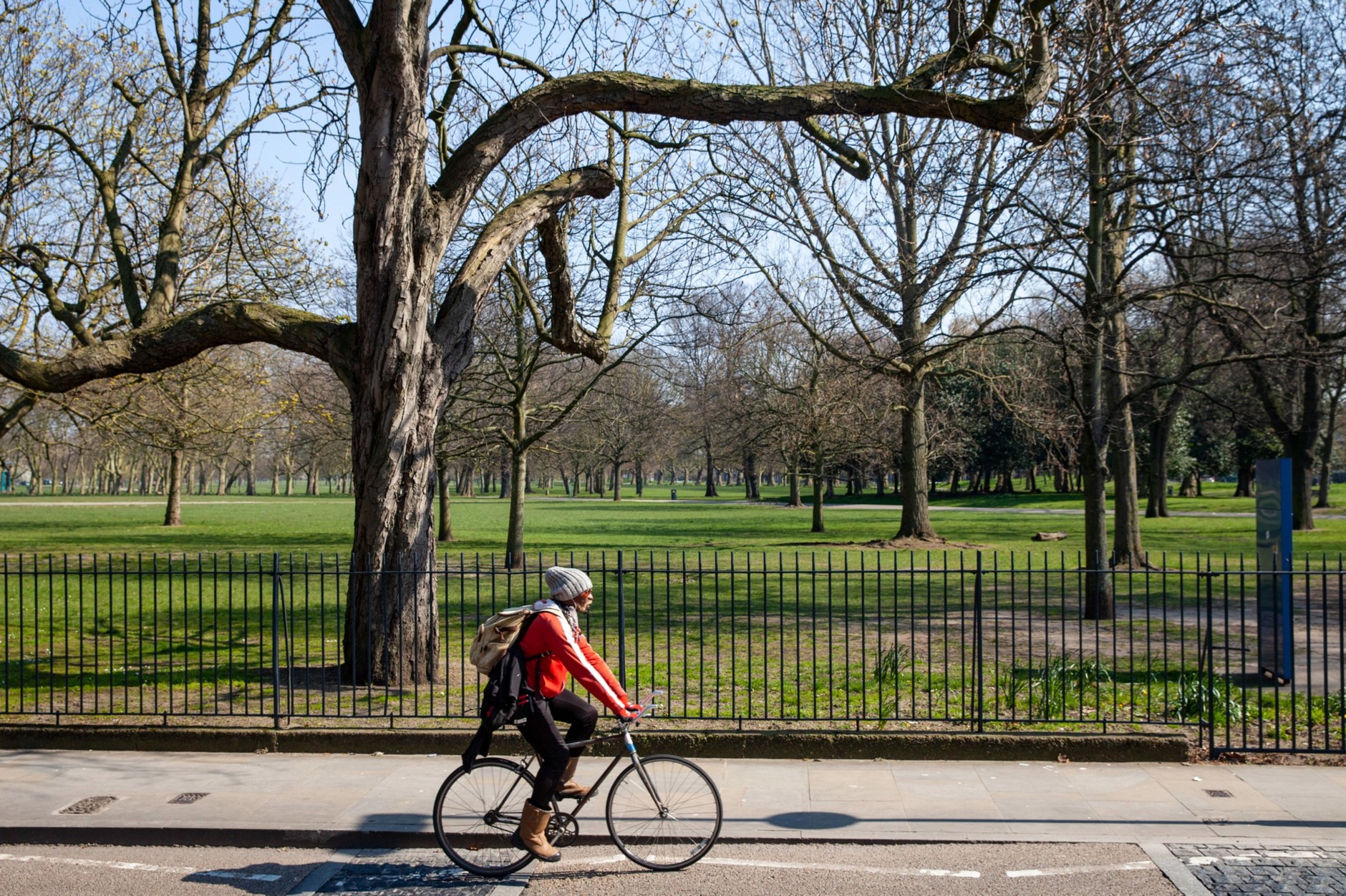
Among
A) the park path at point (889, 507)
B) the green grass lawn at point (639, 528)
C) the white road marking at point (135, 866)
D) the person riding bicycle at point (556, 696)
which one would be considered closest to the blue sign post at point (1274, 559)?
the green grass lawn at point (639, 528)

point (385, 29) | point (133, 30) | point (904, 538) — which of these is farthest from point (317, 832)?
point (904, 538)

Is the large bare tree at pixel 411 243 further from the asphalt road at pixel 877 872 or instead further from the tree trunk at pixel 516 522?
the tree trunk at pixel 516 522

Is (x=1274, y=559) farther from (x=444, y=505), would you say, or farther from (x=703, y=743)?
(x=444, y=505)

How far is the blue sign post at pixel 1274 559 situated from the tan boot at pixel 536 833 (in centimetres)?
701

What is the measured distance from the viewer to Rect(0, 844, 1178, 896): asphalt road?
596 centimetres

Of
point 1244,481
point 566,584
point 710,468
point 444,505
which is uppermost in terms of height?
point 710,468

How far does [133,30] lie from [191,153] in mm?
1925

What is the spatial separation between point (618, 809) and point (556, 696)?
83 cm

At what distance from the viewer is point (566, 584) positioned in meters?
5.95

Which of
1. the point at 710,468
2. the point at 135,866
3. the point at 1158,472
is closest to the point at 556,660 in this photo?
the point at 135,866

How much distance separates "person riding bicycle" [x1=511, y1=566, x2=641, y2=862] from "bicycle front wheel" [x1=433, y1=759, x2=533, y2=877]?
154 millimetres

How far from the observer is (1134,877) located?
19.9 ft

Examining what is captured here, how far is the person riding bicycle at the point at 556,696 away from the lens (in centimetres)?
580

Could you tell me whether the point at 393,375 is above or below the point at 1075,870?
above
